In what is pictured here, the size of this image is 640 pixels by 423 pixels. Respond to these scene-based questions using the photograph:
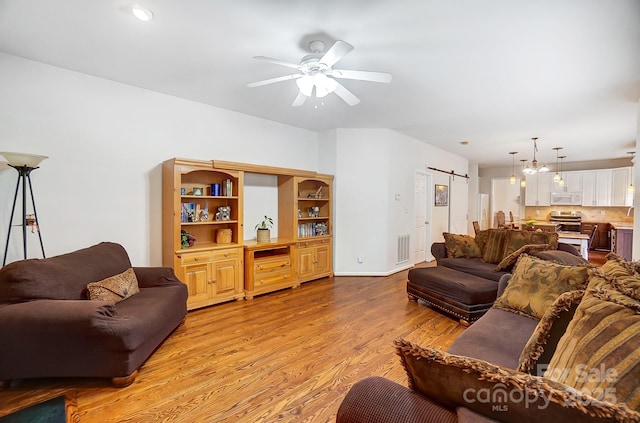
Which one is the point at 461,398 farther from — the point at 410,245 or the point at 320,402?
the point at 410,245

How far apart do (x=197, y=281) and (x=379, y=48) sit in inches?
128

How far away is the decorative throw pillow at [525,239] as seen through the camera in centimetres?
388

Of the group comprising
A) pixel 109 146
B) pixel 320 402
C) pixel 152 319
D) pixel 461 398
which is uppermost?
pixel 109 146

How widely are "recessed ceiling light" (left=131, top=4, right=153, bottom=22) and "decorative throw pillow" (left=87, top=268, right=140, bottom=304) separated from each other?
219cm

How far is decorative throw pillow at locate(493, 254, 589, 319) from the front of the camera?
6.81 ft

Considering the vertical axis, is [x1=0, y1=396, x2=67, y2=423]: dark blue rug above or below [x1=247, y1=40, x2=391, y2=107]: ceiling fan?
below

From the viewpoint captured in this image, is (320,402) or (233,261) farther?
(233,261)

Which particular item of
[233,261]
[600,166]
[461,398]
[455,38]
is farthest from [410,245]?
[600,166]

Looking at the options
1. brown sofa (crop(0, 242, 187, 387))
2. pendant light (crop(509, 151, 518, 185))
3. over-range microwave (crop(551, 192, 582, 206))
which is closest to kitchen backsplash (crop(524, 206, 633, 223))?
over-range microwave (crop(551, 192, 582, 206))

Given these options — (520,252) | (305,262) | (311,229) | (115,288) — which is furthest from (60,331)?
(520,252)

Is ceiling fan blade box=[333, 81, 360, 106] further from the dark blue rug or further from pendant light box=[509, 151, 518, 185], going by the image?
pendant light box=[509, 151, 518, 185]

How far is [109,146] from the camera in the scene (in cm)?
330

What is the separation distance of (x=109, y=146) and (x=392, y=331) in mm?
3836

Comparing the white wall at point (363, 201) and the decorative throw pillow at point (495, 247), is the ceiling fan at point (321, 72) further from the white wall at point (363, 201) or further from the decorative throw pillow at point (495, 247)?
the decorative throw pillow at point (495, 247)
